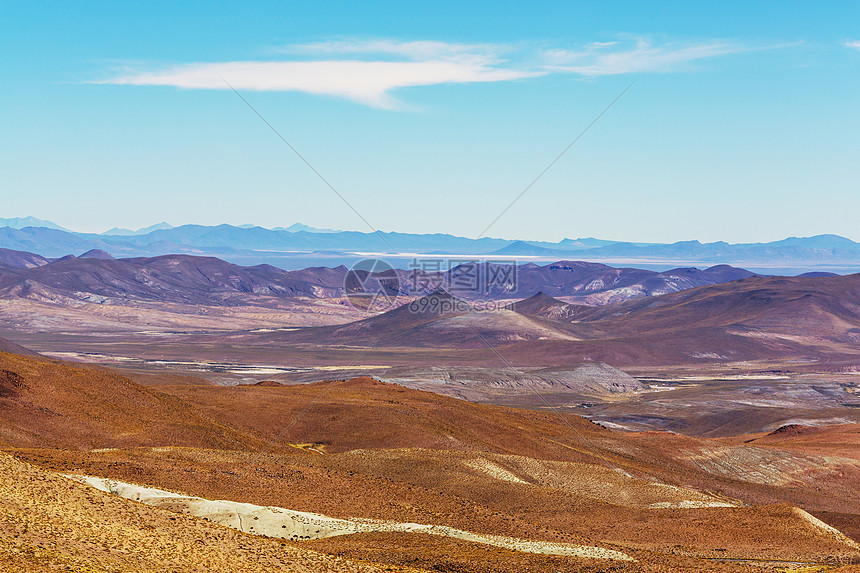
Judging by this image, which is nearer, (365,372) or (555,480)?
(555,480)

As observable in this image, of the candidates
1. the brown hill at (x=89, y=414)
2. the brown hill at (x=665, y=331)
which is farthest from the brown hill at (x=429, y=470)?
the brown hill at (x=665, y=331)

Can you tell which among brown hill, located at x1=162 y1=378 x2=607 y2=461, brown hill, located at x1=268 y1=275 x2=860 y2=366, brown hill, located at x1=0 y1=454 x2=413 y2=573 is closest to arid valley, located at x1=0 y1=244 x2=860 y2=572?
brown hill, located at x1=0 y1=454 x2=413 y2=573

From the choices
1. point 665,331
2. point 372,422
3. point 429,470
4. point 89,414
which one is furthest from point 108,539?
point 665,331

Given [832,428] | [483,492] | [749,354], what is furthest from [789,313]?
[483,492]

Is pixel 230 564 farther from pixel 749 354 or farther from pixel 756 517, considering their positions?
pixel 749 354

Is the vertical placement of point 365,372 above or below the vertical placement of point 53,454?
below

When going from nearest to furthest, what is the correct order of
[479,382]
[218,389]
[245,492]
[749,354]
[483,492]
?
[245,492] → [483,492] → [218,389] → [479,382] → [749,354]

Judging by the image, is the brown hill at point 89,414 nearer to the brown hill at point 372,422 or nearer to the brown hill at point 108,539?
the brown hill at point 372,422

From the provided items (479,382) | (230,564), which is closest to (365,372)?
(479,382)

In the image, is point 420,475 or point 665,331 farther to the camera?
point 665,331

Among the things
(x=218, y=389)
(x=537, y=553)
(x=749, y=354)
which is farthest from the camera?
(x=749, y=354)

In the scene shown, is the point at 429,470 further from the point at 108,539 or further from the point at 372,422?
the point at 108,539
